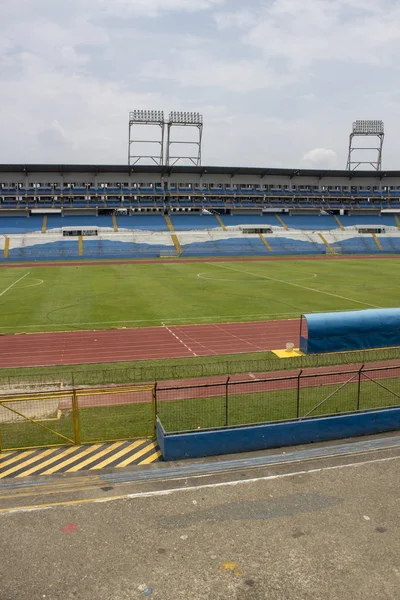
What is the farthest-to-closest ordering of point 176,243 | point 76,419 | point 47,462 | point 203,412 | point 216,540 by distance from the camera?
point 176,243, point 203,412, point 76,419, point 47,462, point 216,540

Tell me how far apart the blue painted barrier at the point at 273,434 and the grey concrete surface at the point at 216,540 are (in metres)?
1.12

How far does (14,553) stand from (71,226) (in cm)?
7423

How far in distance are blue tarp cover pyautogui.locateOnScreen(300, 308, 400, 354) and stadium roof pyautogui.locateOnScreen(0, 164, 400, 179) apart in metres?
66.5

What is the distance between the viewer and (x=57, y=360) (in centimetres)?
2092

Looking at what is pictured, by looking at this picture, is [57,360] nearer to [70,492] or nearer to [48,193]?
[70,492]

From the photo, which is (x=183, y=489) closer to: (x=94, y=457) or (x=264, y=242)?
(x=94, y=457)

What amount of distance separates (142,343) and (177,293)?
14.9 m

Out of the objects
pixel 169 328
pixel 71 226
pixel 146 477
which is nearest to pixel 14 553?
pixel 146 477

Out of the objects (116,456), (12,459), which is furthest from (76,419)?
(12,459)

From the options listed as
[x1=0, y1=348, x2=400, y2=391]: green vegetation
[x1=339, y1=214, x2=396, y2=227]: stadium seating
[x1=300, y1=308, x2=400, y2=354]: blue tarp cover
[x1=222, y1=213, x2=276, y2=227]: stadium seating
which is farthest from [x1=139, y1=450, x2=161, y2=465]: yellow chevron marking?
[x1=339, y1=214, x2=396, y2=227]: stadium seating

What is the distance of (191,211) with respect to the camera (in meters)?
89.3

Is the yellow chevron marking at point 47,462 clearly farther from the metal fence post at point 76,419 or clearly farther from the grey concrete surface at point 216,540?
the grey concrete surface at point 216,540

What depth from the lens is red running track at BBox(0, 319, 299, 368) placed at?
2130 cm

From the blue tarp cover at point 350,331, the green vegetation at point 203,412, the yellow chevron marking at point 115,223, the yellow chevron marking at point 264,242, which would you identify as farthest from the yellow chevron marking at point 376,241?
the green vegetation at point 203,412
